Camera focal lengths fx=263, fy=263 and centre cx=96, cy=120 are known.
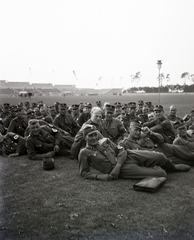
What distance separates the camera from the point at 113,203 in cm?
464

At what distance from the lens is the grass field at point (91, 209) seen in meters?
3.74

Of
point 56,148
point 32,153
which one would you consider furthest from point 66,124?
point 32,153

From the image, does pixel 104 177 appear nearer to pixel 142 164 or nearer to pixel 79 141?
pixel 142 164

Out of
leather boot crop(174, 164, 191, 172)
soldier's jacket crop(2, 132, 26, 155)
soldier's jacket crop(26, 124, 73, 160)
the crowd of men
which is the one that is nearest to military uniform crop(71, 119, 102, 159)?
the crowd of men

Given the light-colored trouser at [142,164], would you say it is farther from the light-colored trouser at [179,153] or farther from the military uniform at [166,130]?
the military uniform at [166,130]

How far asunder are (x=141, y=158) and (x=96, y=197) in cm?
149

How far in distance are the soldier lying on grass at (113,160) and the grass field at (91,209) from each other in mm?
233

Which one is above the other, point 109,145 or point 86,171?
point 109,145

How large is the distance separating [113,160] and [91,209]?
1.54 meters

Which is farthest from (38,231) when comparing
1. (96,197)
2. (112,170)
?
(112,170)

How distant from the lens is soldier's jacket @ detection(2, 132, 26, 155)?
8.44 meters

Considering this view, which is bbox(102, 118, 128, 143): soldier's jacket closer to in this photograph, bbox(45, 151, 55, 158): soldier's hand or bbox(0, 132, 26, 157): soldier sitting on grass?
bbox(45, 151, 55, 158): soldier's hand

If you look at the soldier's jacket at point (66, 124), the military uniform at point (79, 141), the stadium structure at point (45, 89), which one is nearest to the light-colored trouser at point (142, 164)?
the military uniform at point (79, 141)

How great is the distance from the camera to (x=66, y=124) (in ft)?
32.4
